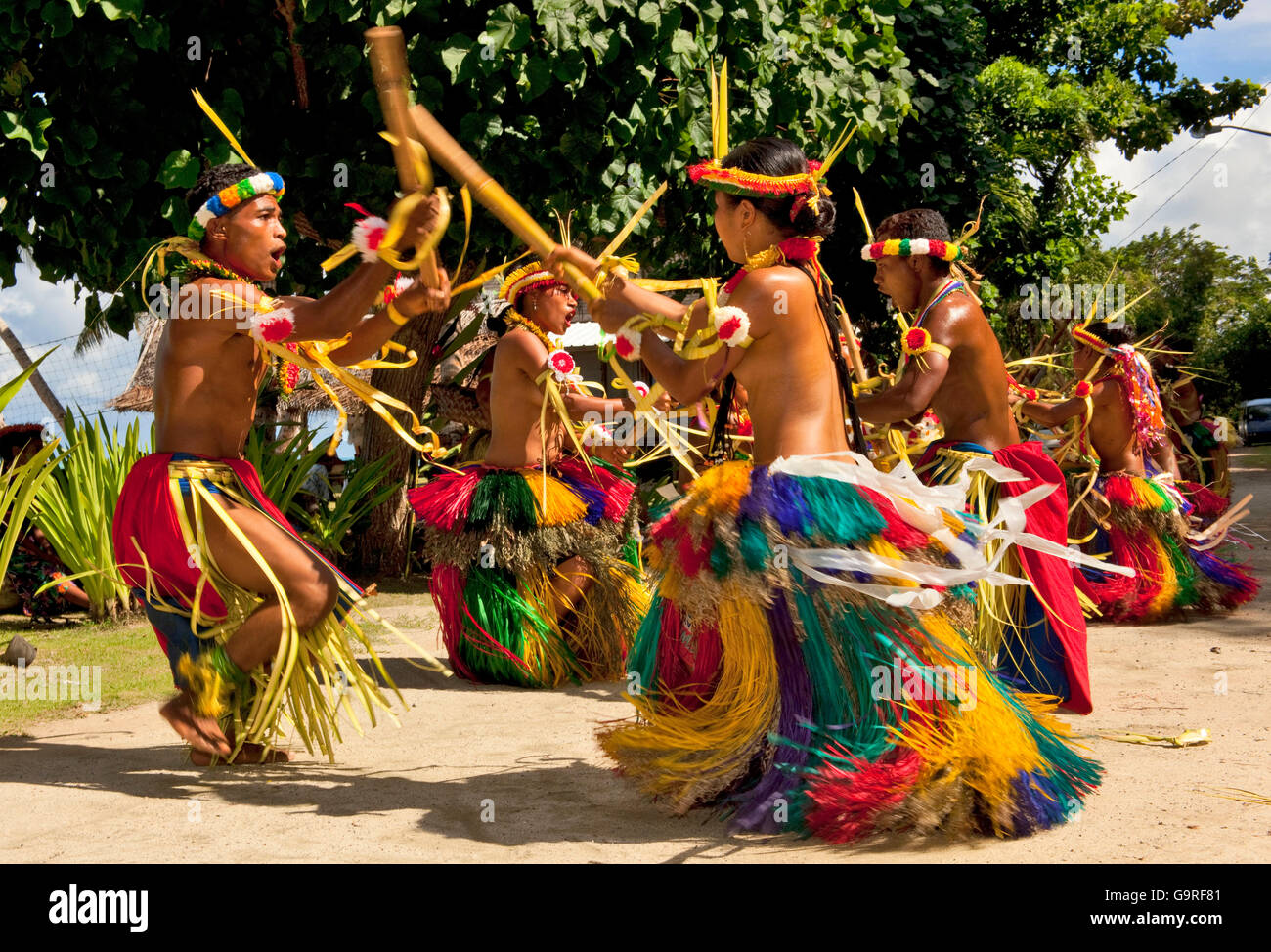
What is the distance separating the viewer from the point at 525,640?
16.6ft

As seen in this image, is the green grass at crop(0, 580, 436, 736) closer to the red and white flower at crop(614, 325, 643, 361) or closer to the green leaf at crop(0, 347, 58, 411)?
the green leaf at crop(0, 347, 58, 411)

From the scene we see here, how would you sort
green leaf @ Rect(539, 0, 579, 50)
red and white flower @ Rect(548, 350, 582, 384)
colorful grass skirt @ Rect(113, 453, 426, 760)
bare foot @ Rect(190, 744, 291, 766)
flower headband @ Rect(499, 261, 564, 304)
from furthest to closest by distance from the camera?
green leaf @ Rect(539, 0, 579, 50) < flower headband @ Rect(499, 261, 564, 304) < red and white flower @ Rect(548, 350, 582, 384) < bare foot @ Rect(190, 744, 291, 766) < colorful grass skirt @ Rect(113, 453, 426, 760)

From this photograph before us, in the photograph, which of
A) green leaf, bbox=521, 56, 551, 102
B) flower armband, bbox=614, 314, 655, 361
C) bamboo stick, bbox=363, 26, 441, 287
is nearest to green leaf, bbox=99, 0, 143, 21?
green leaf, bbox=521, 56, 551, 102

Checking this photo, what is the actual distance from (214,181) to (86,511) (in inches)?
152

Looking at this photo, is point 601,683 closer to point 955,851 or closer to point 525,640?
point 525,640

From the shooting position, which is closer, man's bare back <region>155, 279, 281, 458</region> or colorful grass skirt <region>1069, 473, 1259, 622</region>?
man's bare back <region>155, 279, 281, 458</region>

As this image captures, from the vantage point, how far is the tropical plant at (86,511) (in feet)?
22.5

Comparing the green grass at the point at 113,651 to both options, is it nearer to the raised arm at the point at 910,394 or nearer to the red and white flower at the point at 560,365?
the red and white flower at the point at 560,365

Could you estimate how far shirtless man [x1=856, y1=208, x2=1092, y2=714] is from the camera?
4.14 m

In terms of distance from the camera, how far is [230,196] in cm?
369

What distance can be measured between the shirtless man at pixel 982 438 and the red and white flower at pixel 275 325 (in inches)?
76.9

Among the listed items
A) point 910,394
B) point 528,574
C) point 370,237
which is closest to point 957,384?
point 910,394

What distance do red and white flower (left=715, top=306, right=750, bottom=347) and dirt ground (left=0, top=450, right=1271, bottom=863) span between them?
1.27 m

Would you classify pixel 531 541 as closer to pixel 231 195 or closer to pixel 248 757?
pixel 248 757
